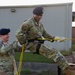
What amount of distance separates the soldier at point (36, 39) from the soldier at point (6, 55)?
1.62 feet

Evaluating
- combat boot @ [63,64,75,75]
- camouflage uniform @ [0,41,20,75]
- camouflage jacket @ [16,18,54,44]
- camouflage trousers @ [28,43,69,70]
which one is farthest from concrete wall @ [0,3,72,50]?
camouflage uniform @ [0,41,20,75]

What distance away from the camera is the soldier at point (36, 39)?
621 centimetres

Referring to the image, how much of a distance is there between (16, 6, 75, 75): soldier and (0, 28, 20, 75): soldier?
493 mm

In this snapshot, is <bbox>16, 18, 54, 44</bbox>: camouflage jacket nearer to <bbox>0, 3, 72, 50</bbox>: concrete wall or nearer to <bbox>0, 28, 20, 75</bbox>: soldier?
<bbox>0, 28, 20, 75</bbox>: soldier

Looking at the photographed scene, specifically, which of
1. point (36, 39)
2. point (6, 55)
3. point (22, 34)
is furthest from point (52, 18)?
point (6, 55)

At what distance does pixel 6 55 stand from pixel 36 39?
0.86m

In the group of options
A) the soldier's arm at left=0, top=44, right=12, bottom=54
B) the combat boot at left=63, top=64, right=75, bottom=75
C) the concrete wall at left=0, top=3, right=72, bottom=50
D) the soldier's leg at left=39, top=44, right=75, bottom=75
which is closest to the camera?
the soldier's arm at left=0, top=44, right=12, bottom=54

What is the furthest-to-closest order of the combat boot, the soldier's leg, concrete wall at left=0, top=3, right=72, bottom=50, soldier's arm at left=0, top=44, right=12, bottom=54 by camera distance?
concrete wall at left=0, top=3, right=72, bottom=50 → the combat boot → the soldier's leg → soldier's arm at left=0, top=44, right=12, bottom=54

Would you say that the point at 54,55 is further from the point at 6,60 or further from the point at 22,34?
the point at 6,60

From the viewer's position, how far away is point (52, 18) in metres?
15.6

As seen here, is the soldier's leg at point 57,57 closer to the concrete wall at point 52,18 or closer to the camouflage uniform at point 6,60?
the camouflage uniform at point 6,60

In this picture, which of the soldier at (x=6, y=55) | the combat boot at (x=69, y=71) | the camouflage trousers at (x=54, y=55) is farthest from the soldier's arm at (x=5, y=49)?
the combat boot at (x=69, y=71)

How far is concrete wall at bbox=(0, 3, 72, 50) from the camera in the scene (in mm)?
15367

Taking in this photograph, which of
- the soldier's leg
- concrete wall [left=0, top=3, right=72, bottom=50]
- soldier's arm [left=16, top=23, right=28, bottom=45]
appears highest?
soldier's arm [left=16, top=23, right=28, bottom=45]
